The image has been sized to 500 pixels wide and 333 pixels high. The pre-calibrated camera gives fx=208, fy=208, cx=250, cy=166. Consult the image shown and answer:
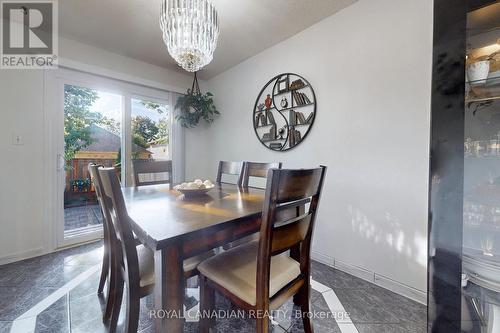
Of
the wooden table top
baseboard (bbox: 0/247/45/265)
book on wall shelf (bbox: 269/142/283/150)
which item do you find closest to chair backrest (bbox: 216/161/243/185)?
the wooden table top

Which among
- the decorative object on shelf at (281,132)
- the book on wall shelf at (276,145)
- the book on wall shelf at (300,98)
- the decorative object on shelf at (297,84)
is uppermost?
the decorative object on shelf at (297,84)

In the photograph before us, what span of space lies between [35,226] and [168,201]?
6.62ft

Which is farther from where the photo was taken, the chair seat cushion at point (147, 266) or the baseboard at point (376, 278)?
the baseboard at point (376, 278)

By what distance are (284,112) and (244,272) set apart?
1821mm

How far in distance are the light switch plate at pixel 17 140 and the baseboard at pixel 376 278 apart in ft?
10.5

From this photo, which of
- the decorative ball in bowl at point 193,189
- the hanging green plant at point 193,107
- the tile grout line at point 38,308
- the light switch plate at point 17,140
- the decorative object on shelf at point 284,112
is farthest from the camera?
the hanging green plant at point 193,107

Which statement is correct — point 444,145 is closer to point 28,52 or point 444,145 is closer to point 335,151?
point 335,151

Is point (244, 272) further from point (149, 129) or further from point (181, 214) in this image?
point (149, 129)

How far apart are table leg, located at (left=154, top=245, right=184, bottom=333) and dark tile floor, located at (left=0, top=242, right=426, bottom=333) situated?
63 cm

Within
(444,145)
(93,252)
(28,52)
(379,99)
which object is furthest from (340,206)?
(28,52)

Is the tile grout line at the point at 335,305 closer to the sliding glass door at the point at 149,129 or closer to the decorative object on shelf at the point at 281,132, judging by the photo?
the decorative object on shelf at the point at 281,132

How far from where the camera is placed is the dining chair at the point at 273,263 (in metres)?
0.81

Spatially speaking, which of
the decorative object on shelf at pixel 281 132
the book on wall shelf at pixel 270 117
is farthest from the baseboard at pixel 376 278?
the book on wall shelf at pixel 270 117

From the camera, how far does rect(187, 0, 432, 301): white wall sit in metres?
1.51
